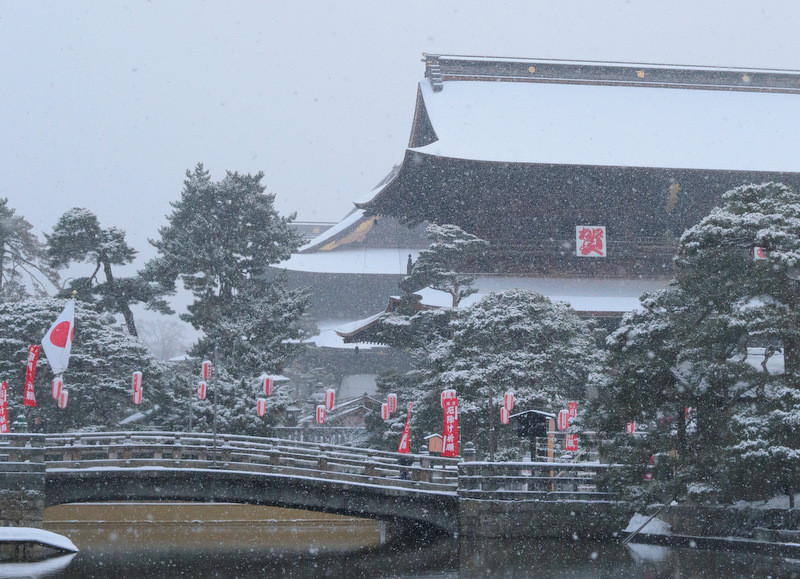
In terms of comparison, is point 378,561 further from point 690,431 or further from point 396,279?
point 396,279

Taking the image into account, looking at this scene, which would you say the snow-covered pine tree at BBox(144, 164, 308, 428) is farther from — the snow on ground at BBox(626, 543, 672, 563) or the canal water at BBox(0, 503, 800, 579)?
the snow on ground at BBox(626, 543, 672, 563)

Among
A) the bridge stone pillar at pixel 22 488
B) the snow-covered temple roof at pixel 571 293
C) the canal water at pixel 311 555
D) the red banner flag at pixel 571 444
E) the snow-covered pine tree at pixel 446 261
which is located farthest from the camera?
the snow-covered temple roof at pixel 571 293

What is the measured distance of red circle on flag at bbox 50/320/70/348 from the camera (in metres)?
20.2

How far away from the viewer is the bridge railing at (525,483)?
17.3m

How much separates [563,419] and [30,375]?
11.6 meters

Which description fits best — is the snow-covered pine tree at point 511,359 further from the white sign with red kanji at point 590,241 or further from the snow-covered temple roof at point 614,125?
the snow-covered temple roof at point 614,125

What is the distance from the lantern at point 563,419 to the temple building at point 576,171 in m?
4.14

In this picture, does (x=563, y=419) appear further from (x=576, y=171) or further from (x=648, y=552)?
(x=576, y=171)

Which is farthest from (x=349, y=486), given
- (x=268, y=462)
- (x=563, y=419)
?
(x=563, y=419)

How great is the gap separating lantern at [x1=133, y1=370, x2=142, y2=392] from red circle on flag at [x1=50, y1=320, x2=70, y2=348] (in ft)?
7.72

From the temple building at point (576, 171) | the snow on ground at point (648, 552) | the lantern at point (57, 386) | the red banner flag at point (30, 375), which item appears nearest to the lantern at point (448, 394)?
the snow on ground at point (648, 552)

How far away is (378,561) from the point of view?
49.3 ft

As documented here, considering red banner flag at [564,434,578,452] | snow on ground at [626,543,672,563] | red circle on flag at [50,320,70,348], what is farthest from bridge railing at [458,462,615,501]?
red circle on flag at [50,320,70,348]

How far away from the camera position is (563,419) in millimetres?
20672
